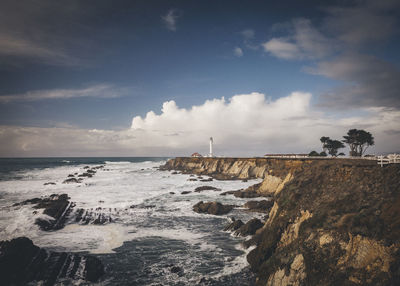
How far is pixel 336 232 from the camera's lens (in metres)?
8.97

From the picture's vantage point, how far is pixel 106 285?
11688mm

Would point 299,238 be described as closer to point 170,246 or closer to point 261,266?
point 261,266

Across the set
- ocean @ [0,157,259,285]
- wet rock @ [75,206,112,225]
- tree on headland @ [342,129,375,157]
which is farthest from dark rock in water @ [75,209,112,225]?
tree on headland @ [342,129,375,157]

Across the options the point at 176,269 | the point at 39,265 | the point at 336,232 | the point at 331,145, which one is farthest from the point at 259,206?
the point at 331,145

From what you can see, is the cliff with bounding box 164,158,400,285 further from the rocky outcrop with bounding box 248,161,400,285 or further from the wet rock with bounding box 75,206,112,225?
the wet rock with bounding box 75,206,112,225

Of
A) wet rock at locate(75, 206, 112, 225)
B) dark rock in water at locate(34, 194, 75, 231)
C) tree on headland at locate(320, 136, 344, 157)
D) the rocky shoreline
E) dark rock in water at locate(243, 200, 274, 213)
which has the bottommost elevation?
wet rock at locate(75, 206, 112, 225)

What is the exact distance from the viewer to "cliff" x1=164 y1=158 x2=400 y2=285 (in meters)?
7.46

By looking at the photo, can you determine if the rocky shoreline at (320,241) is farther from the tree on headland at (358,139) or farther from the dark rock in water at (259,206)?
the tree on headland at (358,139)

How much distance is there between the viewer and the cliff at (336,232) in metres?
7.46

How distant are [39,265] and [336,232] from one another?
54.0 feet

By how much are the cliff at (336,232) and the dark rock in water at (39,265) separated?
9888 mm

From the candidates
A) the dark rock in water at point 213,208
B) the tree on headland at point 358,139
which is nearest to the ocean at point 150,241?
the dark rock in water at point 213,208

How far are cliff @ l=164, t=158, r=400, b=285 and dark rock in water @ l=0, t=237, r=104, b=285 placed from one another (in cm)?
989

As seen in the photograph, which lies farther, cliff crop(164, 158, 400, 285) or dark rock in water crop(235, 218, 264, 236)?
dark rock in water crop(235, 218, 264, 236)
